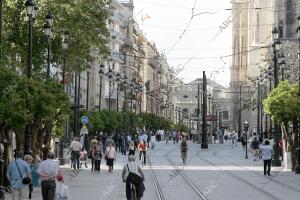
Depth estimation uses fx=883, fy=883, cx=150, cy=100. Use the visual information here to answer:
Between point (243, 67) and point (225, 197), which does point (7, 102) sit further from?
point (243, 67)

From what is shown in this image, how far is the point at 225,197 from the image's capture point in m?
25.5

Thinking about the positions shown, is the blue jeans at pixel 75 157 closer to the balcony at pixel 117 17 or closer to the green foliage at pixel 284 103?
the green foliage at pixel 284 103

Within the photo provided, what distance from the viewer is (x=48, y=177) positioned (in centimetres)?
1994

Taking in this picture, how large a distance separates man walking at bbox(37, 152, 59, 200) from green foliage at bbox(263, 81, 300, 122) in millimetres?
20277

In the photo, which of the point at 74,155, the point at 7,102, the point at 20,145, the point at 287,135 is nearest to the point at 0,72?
the point at 7,102

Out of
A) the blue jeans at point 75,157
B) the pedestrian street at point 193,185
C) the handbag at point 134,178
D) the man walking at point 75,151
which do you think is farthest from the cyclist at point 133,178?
the blue jeans at point 75,157

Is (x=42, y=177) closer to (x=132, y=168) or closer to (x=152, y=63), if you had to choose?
(x=132, y=168)

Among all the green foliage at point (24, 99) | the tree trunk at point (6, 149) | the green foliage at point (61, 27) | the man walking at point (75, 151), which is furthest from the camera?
the green foliage at point (61, 27)

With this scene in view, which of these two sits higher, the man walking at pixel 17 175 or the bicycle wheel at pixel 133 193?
the man walking at pixel 17 175

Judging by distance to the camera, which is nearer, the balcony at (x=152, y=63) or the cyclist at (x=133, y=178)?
the cyclist at (x=133, y=178)

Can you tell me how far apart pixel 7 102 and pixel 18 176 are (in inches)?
156

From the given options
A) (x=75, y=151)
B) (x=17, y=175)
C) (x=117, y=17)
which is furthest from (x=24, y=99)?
(x=117, y=17)

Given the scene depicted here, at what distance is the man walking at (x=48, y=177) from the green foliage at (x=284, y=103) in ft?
66.5

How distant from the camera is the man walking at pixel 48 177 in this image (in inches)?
783
